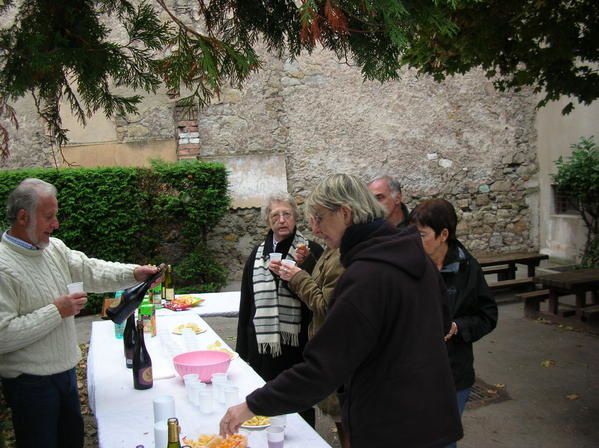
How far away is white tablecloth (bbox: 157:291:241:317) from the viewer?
4516 mm

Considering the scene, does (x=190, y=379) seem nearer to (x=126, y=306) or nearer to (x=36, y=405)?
(x=126, y=306)

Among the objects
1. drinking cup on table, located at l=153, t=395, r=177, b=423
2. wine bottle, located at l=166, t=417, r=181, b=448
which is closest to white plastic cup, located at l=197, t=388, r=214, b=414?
drinking cup on table, located at l=153, t=395, r=177, b=423

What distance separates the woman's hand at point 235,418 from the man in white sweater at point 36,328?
1.01 m

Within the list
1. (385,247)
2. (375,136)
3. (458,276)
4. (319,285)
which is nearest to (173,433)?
(385,247)

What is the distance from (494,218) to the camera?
10.6 metres

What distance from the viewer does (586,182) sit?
9.07 meters

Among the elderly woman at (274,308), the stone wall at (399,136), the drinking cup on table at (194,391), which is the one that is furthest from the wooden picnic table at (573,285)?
the drinking cup on table at (194,391)

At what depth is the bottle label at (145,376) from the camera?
9.12 ft

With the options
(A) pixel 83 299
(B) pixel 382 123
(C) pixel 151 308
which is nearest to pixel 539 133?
(B) pixel 382 123

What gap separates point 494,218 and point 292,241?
7.81 m

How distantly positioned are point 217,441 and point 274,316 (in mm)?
1445

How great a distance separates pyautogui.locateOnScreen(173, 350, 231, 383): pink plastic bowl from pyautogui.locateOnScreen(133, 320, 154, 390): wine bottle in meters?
0.14

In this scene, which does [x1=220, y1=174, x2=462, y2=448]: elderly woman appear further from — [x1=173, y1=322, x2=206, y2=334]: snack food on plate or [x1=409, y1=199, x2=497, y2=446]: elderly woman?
[x1=173, y1=322, x2=206, y2=334]: snack food on plate

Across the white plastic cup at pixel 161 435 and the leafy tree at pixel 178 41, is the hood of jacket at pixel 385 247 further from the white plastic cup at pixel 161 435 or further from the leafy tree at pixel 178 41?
the white plastic cup at pixel 161 435
